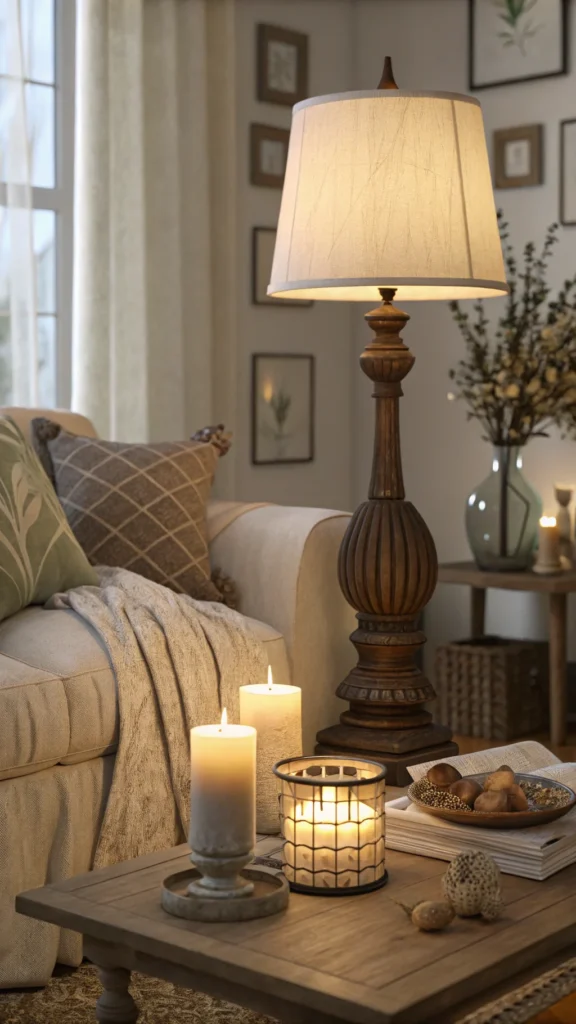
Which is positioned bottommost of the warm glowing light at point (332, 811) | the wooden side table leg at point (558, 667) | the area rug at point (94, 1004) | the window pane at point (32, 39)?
the area rug at point (94, 1004)

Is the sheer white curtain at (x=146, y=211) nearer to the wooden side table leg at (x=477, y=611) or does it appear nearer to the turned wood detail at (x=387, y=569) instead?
the wooden side table leg at (x=477, y=611)

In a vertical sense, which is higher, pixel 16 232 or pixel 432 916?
pixel 16 232

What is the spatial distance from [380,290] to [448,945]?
1407mm

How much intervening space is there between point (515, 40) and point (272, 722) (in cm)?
308

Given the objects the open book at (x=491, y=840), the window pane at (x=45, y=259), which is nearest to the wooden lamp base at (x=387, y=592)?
the open book at (x=491, y=840)

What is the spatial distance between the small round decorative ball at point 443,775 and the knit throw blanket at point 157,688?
0.72 m

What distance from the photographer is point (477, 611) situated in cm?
414

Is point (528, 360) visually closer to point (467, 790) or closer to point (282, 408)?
point (282, 408)

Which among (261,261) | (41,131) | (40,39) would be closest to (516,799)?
(41,131)

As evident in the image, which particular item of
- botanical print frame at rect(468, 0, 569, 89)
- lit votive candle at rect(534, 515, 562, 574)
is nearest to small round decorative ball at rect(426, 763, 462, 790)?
lit votive candle at rect(534, 515, 562, 574)

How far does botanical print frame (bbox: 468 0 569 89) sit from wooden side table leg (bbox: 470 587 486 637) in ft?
5.45

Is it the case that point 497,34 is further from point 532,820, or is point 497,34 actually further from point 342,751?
point 532,820

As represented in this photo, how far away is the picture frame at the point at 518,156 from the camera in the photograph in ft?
13.7

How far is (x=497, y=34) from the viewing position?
4.27m
